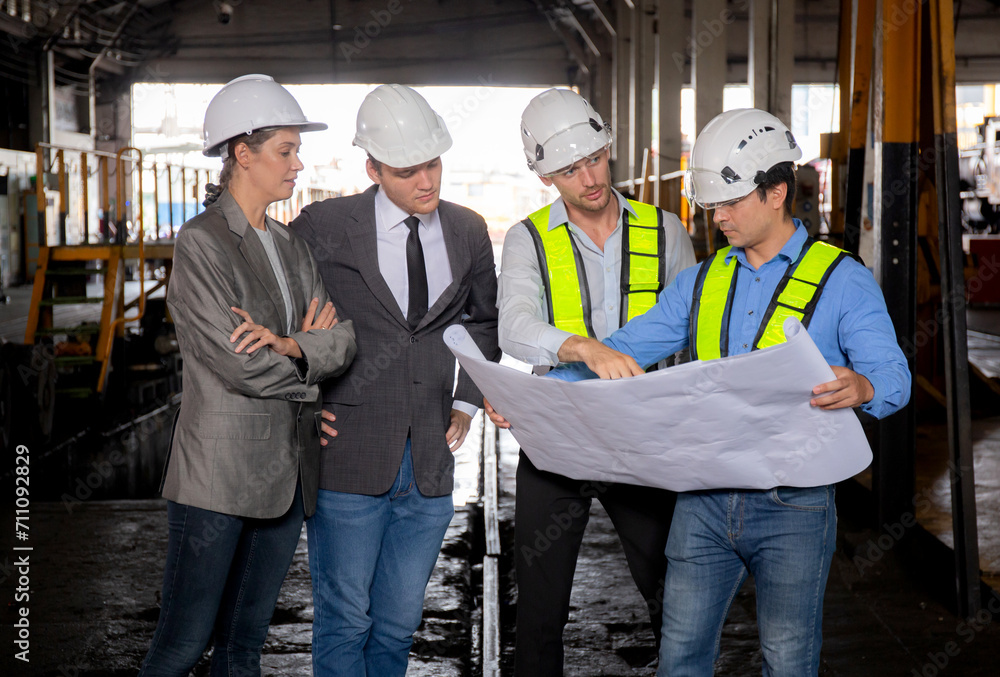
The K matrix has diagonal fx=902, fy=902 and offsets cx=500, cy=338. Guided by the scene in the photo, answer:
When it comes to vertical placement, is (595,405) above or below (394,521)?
above

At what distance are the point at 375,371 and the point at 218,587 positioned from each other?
30.7 inches

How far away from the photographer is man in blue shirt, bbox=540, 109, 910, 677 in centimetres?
217

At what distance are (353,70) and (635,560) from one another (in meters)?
22.3

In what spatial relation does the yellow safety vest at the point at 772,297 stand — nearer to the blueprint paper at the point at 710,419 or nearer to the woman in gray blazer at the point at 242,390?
the blueprint paper at the point at 710,419

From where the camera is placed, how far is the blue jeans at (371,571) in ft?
9.02

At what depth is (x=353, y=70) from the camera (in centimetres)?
2334

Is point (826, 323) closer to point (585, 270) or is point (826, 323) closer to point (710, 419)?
point (710, 419)

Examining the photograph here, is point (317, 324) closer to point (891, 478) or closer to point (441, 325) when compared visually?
point (441, 325)

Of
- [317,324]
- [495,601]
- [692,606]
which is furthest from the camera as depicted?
[495,601]

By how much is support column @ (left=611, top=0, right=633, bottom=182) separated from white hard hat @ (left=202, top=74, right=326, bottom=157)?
15.6 meters

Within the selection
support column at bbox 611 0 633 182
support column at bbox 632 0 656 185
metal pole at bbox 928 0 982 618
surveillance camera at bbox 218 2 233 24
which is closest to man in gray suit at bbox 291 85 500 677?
metal pole at bbox 928 0 982 618

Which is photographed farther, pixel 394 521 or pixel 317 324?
pixel 394 521

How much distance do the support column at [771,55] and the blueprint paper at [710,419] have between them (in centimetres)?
757

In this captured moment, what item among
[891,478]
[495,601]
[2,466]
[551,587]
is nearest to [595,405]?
[551,587]
